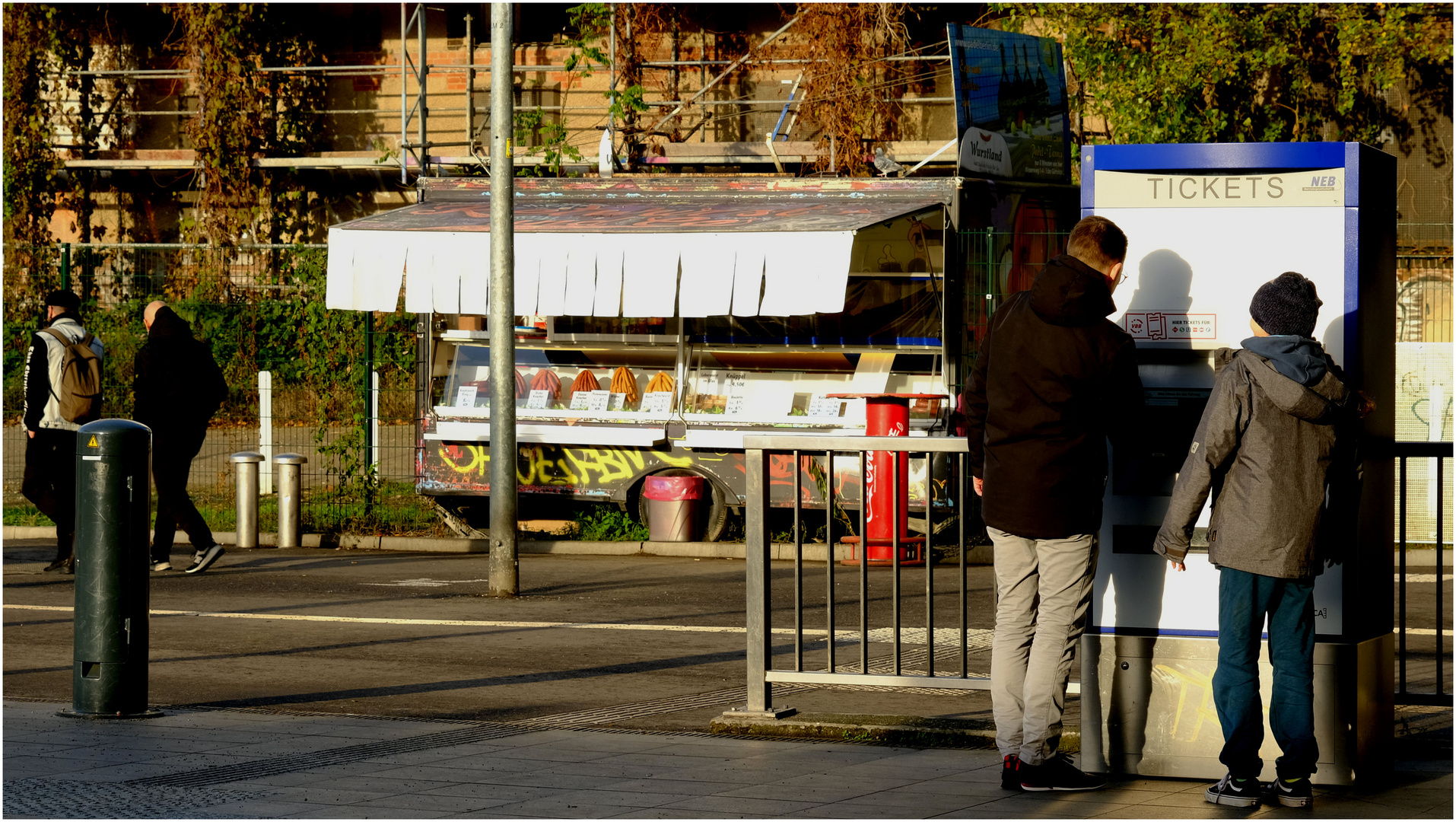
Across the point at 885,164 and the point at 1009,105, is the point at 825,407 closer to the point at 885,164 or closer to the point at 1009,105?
the point at 885,164

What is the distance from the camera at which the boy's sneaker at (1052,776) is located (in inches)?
240

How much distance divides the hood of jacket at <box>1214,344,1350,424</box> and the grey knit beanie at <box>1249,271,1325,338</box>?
0.37 ft

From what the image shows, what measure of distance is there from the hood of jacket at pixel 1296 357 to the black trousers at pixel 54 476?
9772 millimetres

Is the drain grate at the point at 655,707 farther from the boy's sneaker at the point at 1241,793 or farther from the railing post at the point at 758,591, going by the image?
the boy's sneaker at the point at 1241,793

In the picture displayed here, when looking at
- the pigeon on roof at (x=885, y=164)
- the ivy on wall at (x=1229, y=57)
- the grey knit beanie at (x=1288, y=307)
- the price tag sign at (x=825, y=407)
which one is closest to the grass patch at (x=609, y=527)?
the price tag sign at (x=825, y=407)

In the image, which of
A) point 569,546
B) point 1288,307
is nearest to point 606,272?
point 569,546

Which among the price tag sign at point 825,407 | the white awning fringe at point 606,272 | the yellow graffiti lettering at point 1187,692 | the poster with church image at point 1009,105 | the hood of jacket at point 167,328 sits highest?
the poster with church image at point 1009,105

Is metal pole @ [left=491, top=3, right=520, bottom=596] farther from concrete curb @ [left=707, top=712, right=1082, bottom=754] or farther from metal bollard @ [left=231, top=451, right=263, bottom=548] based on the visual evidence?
concrete curb @ [left=707, top=712, right=1082, bottom=754]

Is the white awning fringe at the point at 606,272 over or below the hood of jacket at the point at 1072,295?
over

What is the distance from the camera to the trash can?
50.2 feet

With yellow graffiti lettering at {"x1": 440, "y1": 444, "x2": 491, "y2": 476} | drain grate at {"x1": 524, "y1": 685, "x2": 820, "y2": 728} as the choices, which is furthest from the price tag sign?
drain grate at {"x1": 524, "y1": 685, "x2": 820, "y2": 728}

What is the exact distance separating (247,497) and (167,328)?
2221 mm

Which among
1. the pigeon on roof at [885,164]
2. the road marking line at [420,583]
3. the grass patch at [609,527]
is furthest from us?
the pigeon on roof at [885,164]

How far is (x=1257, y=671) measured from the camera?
19.3ft
